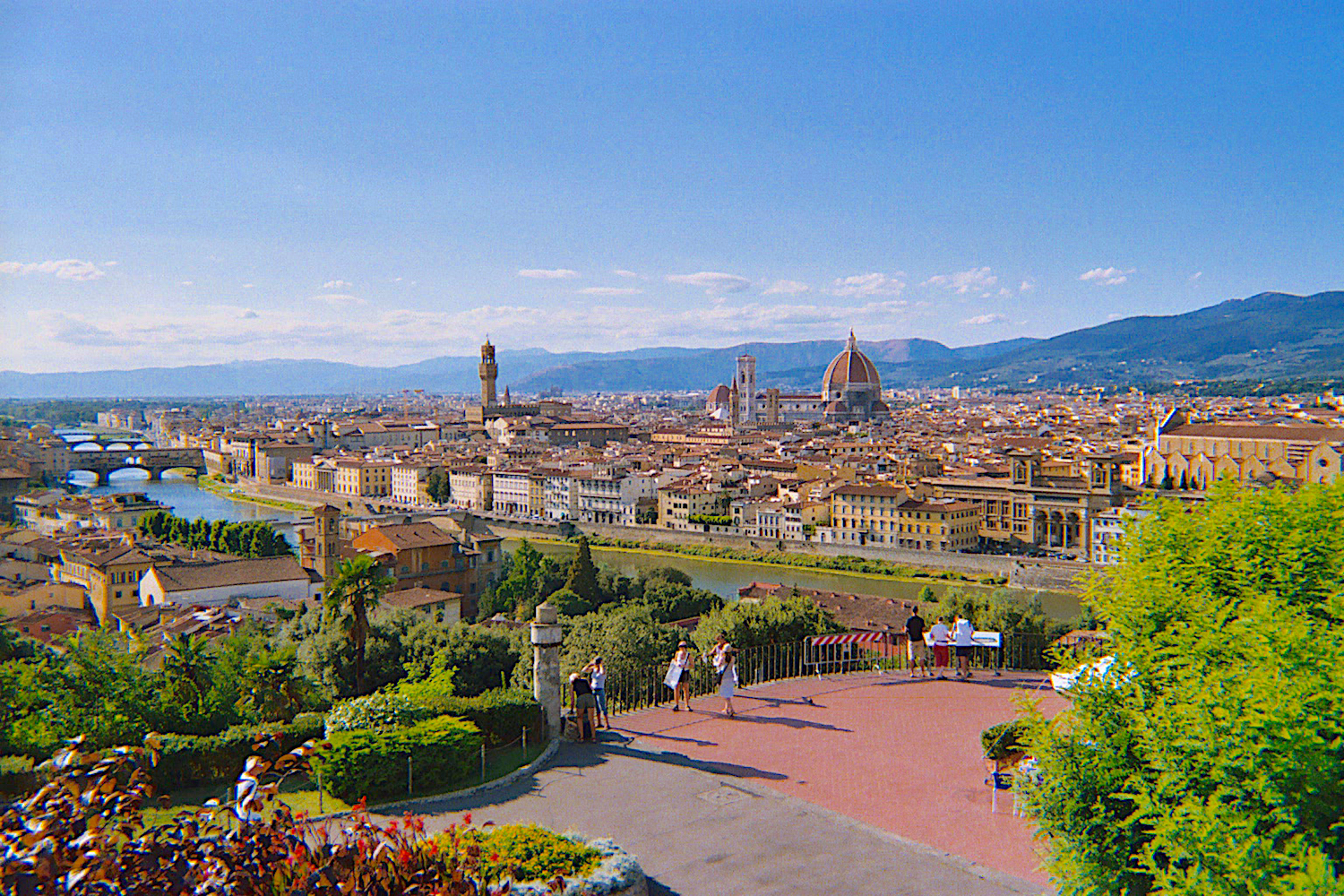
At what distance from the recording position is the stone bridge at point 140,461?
51.7 metres

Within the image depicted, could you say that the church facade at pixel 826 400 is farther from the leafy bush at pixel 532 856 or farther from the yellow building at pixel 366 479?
the leafy bush at pixel 532 856

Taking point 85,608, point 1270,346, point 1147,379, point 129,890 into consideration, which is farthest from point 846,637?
point 1270,346

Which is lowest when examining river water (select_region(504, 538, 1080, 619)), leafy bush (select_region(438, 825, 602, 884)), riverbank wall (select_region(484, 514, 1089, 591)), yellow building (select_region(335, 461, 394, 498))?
river water (select_region(504, 538, 1080, 619))

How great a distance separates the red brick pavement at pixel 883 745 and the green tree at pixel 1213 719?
416 millimetres

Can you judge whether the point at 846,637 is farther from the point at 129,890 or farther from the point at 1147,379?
the point at 1147,379

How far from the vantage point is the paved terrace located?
441 cm

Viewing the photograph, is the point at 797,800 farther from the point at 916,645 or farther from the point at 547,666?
the point at 916,645

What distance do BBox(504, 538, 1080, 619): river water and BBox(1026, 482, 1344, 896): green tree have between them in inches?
818

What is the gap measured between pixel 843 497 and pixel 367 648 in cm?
2709

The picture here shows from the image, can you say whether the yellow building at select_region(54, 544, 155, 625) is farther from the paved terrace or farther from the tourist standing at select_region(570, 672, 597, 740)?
the paved terrace

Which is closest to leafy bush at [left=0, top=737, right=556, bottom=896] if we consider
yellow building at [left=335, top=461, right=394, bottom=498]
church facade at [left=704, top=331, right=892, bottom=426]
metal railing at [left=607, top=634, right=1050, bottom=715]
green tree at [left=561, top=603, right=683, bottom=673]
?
metal railing at [left=607, top=634, right=1050, bottom=715]

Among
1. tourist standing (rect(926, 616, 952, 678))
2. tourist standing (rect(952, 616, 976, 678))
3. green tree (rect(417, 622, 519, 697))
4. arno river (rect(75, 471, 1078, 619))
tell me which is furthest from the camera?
arno river (rect(75, 471, 1078, 619))

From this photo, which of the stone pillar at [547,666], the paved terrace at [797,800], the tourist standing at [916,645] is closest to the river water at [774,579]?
the tourist standing at [916,645]

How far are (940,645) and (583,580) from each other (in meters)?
14.5
